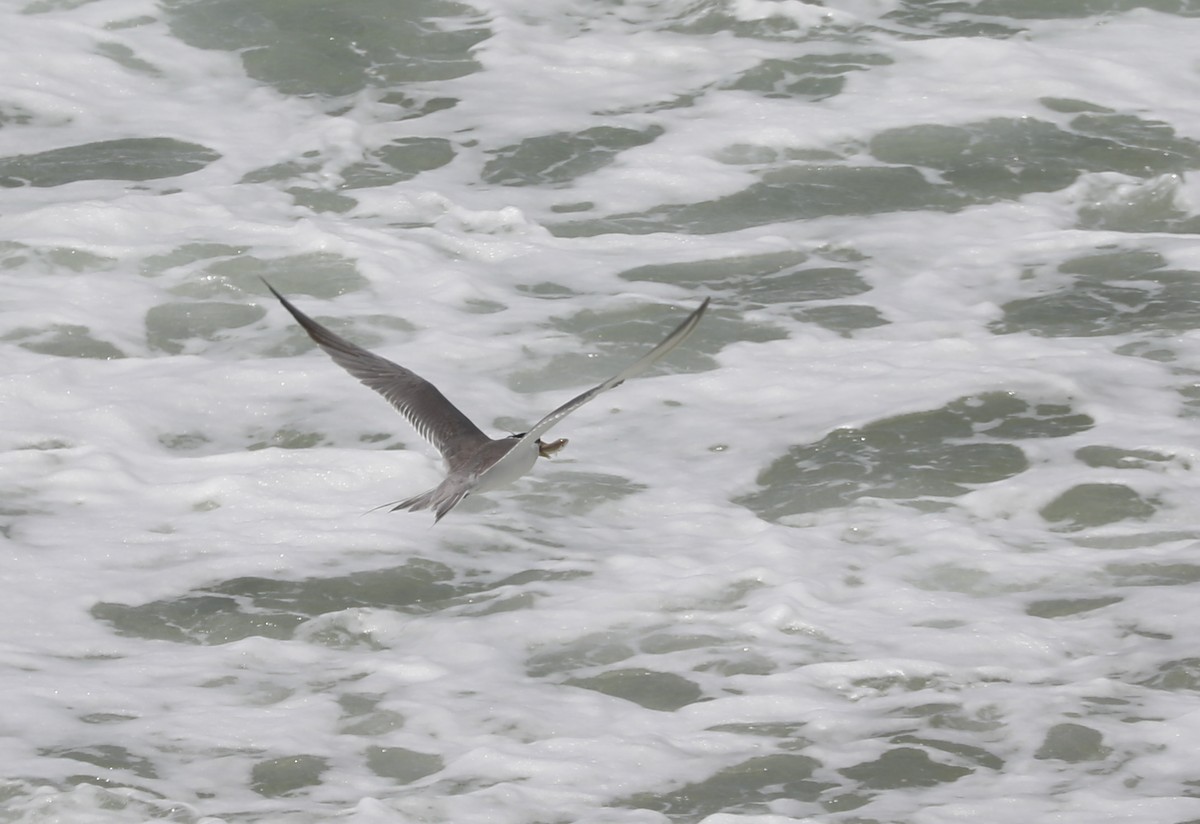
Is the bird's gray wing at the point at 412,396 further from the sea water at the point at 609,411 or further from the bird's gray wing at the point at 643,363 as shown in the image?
the bird's gray wing at the point at 643,363

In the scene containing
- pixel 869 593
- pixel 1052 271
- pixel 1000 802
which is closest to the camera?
pixel 1000 802

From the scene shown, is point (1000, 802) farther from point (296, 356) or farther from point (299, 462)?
point (296, 356)

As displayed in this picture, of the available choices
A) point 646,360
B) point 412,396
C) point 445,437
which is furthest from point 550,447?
point 646,360

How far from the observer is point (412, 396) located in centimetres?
714

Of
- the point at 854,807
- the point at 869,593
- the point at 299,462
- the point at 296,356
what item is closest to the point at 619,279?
A: the point at 296,356

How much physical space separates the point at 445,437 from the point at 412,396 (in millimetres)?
308

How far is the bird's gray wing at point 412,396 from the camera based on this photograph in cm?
691

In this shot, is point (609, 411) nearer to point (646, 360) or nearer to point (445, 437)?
point (445, 437)

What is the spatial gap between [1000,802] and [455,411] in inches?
109

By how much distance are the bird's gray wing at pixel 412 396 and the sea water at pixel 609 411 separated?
0.64 m

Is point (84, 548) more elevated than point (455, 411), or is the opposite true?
point (455, 411)

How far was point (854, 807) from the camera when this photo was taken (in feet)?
18.0

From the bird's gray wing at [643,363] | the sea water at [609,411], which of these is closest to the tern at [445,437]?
the bird's gray wing at [643,363]

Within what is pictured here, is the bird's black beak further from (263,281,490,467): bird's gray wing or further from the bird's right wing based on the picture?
the bird's right wing
